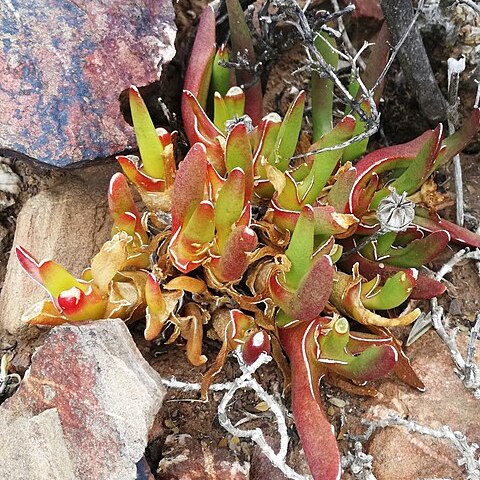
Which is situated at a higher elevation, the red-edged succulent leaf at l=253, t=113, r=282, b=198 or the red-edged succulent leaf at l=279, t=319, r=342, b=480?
the red-edged succulent leaf at l=253, t=113, r=282, b=198

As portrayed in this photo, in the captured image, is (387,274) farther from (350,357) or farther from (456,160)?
(456,160)

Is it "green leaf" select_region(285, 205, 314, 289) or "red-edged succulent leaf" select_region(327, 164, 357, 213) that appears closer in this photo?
"green leaf" select_region(285, 205, 314, 289)

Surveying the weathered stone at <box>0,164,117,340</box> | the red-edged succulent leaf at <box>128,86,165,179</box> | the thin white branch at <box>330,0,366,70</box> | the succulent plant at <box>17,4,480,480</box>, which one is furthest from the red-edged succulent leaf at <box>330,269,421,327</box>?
the thin white branch at <box>330,0,366,70</box>

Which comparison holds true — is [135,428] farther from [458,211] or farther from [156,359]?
[458,211]

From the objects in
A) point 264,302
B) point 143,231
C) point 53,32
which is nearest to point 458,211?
point 264,302

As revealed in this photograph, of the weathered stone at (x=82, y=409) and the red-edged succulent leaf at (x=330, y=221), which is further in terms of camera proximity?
the red-edged succulent leaf at (x=330, y=221)

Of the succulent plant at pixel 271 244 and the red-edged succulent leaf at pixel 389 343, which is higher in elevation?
the succulent plant at pixel 271 244

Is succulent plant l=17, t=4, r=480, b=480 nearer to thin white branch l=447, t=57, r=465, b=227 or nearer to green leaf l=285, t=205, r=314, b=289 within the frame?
green leaf l=285, t=205, r=314, b=289

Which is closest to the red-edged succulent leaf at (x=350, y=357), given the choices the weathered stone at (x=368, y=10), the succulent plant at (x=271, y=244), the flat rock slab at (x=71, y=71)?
the succulent plant at (x=271, y=244)

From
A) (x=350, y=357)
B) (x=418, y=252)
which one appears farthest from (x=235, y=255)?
(x=418, y=252)

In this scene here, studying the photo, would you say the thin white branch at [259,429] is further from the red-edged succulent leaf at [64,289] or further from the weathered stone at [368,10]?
the weathered stone at [368,10]
